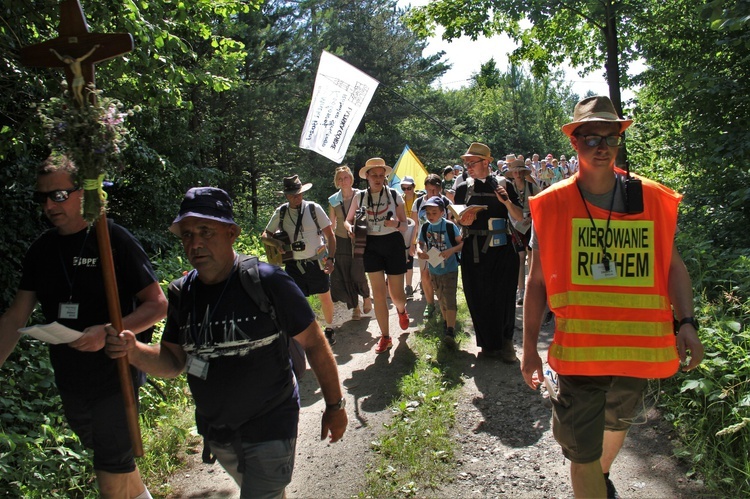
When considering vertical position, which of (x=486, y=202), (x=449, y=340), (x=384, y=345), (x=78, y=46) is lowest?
(x=384, y=345)

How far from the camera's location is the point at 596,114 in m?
2.88

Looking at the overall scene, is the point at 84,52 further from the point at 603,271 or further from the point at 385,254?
the point at 385,254

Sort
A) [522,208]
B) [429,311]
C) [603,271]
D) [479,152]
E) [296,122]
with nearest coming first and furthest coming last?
[603,271], [479,152], [522,208], [429,311], [296,122]


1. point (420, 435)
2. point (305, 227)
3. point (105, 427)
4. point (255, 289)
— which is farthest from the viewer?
point (305, 227)

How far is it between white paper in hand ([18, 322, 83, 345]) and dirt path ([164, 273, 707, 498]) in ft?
6.54

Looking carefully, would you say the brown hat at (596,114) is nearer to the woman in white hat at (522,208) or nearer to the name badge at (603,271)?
the name badge at (603,271)

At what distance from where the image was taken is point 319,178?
20.6 meters

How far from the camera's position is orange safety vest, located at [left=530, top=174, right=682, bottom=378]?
273cm

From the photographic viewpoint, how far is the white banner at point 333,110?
29.7 ft

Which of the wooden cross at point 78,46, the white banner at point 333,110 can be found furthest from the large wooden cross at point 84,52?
the white banner at point 333,110

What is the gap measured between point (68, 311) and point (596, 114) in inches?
109

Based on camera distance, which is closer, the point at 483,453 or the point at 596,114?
the point at 596,114

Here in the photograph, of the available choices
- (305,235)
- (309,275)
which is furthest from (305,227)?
(309,275)

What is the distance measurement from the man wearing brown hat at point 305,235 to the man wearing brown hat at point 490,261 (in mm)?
1714
